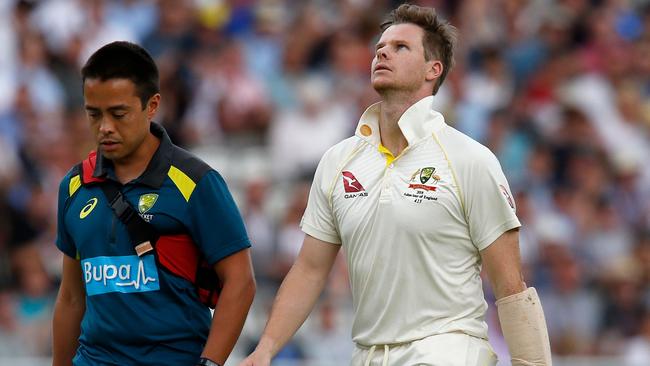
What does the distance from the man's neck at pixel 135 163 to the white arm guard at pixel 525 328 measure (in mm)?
1771

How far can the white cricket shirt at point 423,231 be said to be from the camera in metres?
6.48

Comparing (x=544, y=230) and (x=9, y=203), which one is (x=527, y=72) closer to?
(x=544, y=230)

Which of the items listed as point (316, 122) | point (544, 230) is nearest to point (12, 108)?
point (316, 122)

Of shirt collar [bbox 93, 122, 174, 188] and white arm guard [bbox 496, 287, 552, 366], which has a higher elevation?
shirt collar [bbox 93, 122, 174, 188]

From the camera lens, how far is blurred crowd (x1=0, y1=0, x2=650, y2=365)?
43.3 ft

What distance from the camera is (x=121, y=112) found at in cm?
647

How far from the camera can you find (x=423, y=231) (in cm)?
649

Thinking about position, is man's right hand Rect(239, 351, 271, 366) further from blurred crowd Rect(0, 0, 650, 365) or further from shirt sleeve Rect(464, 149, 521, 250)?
blurred crowd Rect(0, 0, 650, 365)

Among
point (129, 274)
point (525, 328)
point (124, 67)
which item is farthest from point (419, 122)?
point (129, 274)

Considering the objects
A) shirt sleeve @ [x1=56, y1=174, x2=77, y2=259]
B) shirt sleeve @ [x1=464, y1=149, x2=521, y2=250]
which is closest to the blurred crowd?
shirt sleeve @ [x1=56, y1=174, x2=77, y2=259]

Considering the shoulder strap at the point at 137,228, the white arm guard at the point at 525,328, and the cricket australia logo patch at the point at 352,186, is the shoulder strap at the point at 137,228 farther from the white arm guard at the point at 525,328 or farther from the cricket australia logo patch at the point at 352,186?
the white arm guard at the point at 525,328

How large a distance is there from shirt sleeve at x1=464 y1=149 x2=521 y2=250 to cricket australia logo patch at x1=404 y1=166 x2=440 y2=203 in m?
0.16

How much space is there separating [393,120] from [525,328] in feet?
3.88

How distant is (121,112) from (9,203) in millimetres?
7400
